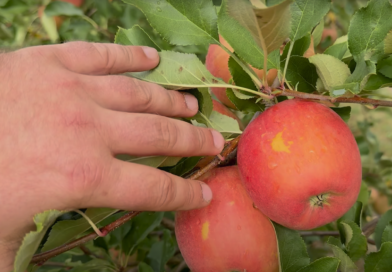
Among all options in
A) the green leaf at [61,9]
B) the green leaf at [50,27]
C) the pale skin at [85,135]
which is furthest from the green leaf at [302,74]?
the green leaf at [50,27]

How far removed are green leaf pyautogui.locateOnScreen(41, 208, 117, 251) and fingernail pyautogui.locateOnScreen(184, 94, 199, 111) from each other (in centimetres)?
30

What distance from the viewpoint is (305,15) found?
83 centimetres

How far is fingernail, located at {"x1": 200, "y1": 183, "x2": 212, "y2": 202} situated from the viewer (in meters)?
0.87

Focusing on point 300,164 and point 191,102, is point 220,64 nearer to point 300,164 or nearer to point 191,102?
point 191,102

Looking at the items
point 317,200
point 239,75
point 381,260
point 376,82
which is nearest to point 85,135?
point 239,75

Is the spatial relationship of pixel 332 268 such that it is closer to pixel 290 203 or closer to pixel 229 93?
pixel 290 203

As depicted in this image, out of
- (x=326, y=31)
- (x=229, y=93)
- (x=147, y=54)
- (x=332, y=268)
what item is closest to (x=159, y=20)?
(x=147, y=54)

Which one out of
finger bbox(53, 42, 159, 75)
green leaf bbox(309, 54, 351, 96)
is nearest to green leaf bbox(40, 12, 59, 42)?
finger bbox(53, 42, 159, 75)

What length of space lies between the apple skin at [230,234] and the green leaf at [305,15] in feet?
1.22

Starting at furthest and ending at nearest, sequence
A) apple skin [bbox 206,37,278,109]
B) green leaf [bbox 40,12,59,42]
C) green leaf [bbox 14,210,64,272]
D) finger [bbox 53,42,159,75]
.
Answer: green leaf [bbox 40,12,59,42] < apple skin [bbox 206,37,278,109] < finger [bbox 53,42,159,75] < green leaf [bbox 14,210,64,272]

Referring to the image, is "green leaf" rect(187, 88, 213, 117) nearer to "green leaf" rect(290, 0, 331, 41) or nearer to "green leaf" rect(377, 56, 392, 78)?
"green leaf" rect(290, 0, 331, 41)

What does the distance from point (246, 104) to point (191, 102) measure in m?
0.13

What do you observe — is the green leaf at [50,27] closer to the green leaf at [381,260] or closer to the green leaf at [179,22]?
the green leaf at [179,22]

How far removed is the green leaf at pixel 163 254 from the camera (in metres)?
1.34
